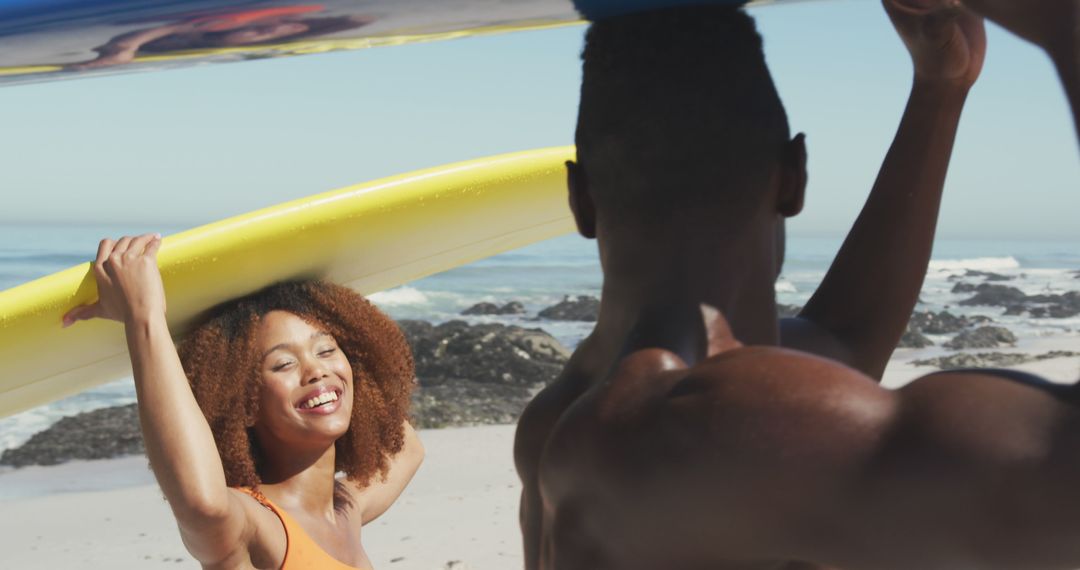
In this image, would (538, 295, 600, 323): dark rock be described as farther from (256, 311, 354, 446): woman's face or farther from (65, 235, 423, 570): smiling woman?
(256, 311, 354, 446): woman's face

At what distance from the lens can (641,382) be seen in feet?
4.33

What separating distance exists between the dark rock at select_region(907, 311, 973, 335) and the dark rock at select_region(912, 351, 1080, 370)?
2.76m

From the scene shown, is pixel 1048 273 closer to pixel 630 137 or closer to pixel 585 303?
pixel 585 303

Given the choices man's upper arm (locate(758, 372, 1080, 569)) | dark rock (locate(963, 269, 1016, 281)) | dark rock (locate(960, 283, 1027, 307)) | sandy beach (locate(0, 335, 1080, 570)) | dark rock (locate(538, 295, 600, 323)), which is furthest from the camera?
dark rock (locate(963, 269, 1016, 281))

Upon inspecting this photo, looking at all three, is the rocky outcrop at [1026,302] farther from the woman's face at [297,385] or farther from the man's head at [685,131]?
the man's head at [685,131]

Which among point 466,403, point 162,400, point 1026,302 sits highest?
point 162,400

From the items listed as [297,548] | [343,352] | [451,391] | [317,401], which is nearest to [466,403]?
[451,391]

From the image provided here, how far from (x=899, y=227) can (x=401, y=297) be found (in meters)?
20.9

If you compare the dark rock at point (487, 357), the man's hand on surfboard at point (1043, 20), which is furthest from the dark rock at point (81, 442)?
the man's hand on surfboard at point (1043, 20)

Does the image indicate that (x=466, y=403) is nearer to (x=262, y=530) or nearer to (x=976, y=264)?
(x=262, y=530)

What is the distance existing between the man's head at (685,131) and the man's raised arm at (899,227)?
303 mm

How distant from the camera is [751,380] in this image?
1.20 m

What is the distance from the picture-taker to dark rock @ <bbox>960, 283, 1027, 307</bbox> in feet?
68.8

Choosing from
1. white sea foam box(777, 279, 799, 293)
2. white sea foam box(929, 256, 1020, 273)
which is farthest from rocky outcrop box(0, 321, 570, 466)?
white sea foam box(929, 256, 1020, 273)
